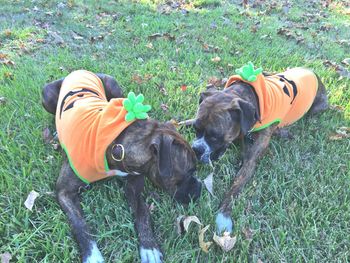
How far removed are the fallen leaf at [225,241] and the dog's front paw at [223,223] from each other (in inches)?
4.7

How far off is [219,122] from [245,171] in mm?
589

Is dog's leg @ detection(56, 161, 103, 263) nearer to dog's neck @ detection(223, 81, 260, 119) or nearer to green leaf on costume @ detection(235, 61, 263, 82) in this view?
dog's neck @ detection(223, 81, 260, 119)

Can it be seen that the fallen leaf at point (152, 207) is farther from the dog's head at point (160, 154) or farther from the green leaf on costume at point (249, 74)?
the green leaf on costume at point (249, 74)

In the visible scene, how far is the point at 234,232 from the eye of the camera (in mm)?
3209

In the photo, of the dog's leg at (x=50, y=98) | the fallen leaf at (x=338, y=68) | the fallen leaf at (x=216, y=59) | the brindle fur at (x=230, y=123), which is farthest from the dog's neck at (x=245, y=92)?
the fallen leaf at (x=338, y=68)

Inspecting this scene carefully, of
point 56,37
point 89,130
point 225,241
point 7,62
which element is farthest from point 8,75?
point 225,241

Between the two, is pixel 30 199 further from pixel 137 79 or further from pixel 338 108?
pixel 338 108

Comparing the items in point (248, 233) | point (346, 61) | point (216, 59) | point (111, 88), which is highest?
point (111, 88)

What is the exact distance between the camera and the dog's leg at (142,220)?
9.71 feet

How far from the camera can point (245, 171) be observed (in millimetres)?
3828

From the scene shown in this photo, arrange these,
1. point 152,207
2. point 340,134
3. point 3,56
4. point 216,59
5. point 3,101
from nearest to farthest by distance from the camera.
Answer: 1. point 152,207
2. point 340,134
3. point 3,101
4. point 3,56
5. point 216,59

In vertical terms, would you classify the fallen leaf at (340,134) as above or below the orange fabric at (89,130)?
below

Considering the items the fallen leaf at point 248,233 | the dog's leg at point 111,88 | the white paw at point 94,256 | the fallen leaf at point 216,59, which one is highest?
the dog's leg at point 111,88

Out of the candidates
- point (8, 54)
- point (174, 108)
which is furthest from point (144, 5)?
point (174, 108)
